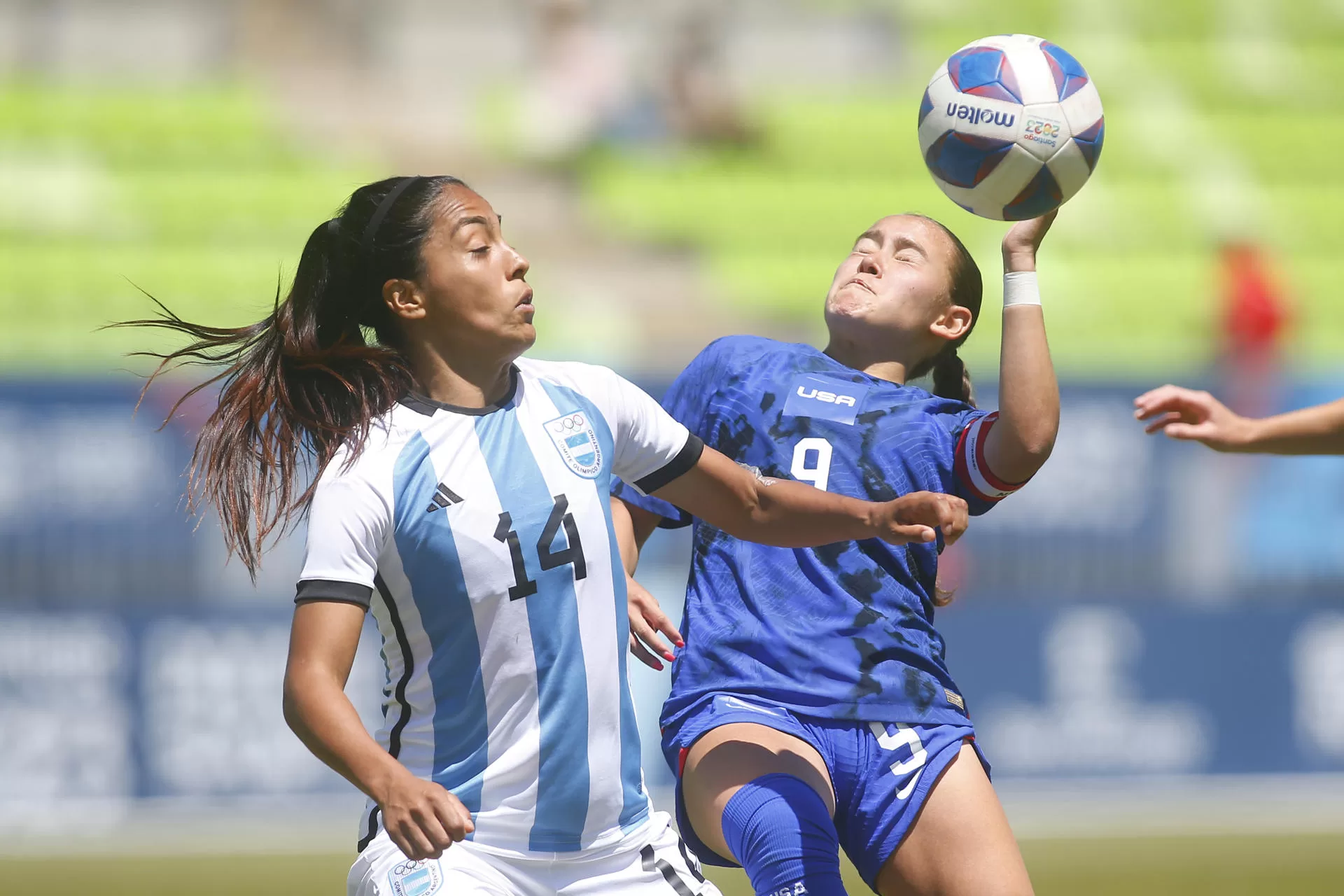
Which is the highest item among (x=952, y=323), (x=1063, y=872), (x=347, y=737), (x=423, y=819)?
(x=952, y=323)

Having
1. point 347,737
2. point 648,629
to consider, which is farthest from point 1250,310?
point 347,737

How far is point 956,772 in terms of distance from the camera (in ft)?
11.6

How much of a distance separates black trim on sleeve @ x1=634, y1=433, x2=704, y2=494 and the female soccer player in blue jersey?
1.00 feet

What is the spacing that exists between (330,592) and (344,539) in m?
0.10

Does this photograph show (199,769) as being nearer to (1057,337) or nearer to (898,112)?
(1057,337)

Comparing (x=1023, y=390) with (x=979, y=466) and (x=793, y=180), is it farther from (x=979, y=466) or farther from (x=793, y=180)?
(x=793, y=180)

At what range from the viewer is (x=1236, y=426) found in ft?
12.1

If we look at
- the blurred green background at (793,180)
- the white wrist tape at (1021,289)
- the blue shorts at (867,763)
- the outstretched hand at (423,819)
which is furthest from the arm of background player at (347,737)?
the blurred green background at (793,180)

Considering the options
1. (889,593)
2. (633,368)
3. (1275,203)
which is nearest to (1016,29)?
(1275,203)

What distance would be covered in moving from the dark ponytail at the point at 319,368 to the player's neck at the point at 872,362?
112cm

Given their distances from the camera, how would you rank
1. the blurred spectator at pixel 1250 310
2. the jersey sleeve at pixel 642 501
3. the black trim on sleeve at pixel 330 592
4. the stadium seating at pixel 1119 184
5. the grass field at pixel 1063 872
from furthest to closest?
the stadium seating at pixel 1119 184 < the blurred spectator at pixel 1250 310 < the grass field at pixel 1063 872 < the jersey sleeve at pixel 642 501 < the black trim on sleeve at pixel 330 592

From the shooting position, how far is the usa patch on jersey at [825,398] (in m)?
3.76

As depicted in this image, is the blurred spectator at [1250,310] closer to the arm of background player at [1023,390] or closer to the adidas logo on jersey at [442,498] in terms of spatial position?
the arm of background player at [1023,390]

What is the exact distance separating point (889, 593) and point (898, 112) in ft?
31.9
